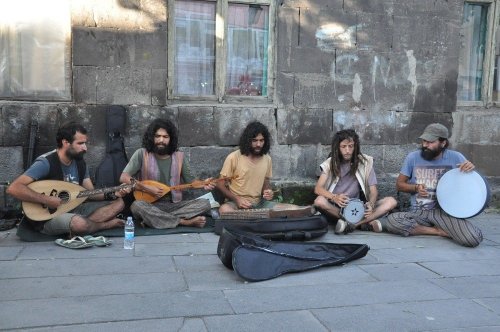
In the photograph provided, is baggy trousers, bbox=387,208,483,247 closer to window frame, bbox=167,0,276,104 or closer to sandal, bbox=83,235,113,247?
window frame, bbox=167,0,276,104

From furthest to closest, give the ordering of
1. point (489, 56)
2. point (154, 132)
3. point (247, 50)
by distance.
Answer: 1. point (489, 56)
2. point (247, 50)
3. point (154, 132)

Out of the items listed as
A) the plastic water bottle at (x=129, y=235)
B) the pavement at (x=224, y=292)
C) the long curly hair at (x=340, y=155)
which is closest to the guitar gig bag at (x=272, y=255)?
the pavement at (x=224, y=292)

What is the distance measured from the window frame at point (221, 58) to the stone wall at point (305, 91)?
10 cm

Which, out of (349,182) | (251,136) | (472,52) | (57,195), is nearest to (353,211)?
(349,182)

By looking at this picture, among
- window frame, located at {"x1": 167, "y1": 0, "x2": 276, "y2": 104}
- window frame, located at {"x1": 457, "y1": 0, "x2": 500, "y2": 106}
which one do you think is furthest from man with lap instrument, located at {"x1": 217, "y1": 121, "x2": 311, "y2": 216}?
window frame, located at {"x1": 457, "y1": 0, "x2": 500, "y2": 106}

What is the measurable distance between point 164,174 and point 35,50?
2081mm

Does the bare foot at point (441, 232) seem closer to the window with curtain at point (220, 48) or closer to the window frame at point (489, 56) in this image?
the window frame at point (489, 56)

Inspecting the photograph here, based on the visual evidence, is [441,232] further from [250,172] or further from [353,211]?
[250,172]

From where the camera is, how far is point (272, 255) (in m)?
4.12

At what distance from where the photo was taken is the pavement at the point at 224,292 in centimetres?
321

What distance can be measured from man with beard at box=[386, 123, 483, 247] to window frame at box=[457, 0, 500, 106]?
210 cm

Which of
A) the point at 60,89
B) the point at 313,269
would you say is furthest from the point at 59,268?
the point at 60,89

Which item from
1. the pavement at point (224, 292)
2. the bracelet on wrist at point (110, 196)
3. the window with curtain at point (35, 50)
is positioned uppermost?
the window with curtain at point (35, 50)

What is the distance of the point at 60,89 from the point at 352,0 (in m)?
3.78
